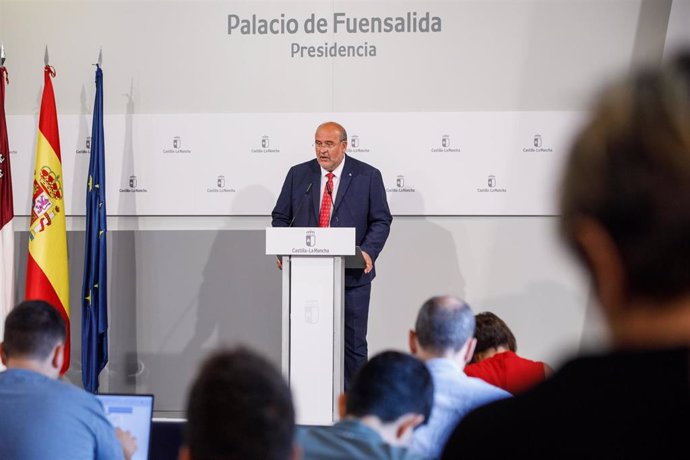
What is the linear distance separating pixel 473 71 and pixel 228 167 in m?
1.91

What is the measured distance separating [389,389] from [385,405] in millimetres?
38

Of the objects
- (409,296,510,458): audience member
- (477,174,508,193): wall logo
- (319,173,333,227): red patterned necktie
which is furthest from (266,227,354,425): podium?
(477,174,508,193): wall logo

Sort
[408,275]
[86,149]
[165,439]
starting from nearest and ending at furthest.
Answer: [165,439] < [408,275] < [86,149]

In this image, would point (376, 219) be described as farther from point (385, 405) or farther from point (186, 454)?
point (186, 454)

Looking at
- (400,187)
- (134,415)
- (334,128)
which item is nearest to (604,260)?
(134,415)

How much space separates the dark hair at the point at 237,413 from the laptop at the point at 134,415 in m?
2.41

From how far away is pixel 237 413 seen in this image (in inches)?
40.2

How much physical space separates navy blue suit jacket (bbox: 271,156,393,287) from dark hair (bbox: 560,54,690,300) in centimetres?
475

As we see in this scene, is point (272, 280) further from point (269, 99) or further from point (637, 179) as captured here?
point (637, 179)

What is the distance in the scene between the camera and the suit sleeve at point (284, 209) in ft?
18.2

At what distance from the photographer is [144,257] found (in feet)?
21.5

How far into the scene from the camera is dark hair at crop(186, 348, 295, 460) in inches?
39.8

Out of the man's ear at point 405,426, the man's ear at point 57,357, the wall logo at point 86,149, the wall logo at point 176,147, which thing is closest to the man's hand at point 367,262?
→ the wall logo at point 176,147

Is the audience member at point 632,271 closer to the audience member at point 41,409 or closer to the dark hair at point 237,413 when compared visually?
the dark hair at point 237,413
